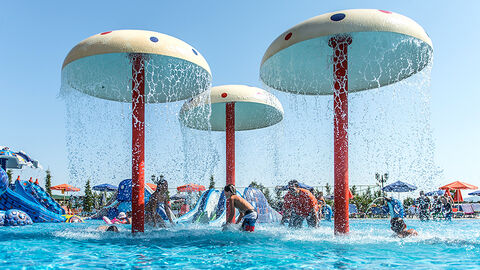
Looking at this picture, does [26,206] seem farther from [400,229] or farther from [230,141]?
[400,229]

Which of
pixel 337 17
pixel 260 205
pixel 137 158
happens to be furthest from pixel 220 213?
pixel 337 17

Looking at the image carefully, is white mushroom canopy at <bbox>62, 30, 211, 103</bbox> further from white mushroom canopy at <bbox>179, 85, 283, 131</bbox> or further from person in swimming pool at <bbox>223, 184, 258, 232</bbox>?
person in swimming pool at <bbox>223, 184, 258, 232</bbox>

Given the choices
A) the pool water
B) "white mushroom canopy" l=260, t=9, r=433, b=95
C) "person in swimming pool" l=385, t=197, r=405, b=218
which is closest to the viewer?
the pool water

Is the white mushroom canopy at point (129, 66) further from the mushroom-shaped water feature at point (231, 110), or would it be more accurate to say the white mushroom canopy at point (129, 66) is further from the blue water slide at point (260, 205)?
the blue water slide at point (260, 205)

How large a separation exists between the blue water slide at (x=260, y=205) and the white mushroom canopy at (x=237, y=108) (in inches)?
99.8

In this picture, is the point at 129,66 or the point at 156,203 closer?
the point at 129,66

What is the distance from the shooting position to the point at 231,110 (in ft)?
38.4

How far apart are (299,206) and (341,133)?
3022 millimetres

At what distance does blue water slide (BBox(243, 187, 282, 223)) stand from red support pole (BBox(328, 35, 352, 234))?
19.6ft

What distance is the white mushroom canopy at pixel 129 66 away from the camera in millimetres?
7195

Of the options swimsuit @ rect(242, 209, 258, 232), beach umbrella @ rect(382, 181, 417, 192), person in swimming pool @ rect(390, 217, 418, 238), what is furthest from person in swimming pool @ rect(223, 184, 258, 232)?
beach umbrella @ rect(382, 181, 417, 192)

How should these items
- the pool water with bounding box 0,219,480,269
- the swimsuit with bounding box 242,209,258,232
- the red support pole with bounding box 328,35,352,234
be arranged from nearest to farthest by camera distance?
the pool water with bounding box 0,219,480,269, the red support pole with bounding box 328,35,352,234, the swimsuit with bounding box 242,209,258,232

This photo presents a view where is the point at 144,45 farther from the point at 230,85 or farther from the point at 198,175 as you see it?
the point at 198,175

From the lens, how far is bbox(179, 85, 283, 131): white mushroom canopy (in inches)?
432
